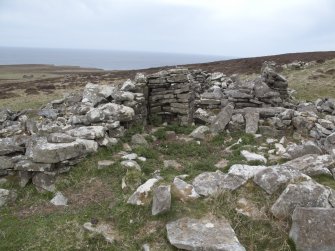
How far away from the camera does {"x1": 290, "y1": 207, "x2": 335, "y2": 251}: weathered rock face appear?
21.3ft

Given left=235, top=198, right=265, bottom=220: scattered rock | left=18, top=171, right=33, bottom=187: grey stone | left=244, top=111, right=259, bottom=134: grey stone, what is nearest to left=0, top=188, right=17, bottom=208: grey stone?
left=18, top=171, right=33, bottom=187: grey stone

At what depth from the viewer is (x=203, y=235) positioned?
6898 millimetres

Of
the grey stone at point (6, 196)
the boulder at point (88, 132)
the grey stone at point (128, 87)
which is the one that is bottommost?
the grey stone at point (6, 196)

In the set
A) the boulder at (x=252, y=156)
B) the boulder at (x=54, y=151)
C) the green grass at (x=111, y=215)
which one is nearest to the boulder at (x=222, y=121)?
the boulder at (x=252, y=156)

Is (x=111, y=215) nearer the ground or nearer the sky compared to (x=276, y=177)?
nearer the ground

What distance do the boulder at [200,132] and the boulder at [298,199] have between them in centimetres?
665

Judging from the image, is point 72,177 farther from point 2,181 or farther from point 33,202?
point 2,181

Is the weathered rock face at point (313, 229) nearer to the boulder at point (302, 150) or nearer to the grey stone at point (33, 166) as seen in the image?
the boulder at point (302, 150)

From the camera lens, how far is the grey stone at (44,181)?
971cm

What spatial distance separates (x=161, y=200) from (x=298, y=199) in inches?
111

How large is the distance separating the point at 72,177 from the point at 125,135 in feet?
12.5

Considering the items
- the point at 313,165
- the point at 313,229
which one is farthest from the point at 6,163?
the point at 313,165

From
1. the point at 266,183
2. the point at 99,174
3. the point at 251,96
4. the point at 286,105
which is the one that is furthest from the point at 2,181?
the point at 286,105

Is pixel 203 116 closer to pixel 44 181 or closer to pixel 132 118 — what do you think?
pixel 132 118
